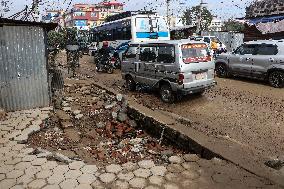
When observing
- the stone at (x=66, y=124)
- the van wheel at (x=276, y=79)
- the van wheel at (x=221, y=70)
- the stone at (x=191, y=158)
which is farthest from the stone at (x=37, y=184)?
the van wheel at (x=221, y=70)

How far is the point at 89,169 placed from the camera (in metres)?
4.86

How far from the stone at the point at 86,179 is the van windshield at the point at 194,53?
517 cm

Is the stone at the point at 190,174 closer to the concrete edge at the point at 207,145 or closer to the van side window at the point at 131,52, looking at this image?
the concrete edge at the point at 207,145

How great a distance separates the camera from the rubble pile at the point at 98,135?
19.4 ft

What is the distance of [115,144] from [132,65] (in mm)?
4857

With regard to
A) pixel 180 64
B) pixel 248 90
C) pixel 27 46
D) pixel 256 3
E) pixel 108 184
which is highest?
pixel 256 3

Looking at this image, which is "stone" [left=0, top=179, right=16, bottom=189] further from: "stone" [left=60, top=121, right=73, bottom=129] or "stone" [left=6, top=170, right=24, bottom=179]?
"stone" [left=60, top=121, right=73, bottom=129]

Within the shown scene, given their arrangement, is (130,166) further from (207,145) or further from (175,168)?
(207,145)

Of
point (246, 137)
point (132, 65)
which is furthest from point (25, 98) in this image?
point (246, 137)

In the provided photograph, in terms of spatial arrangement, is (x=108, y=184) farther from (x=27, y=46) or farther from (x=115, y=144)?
(x=27, y=46)

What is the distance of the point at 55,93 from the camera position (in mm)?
9586

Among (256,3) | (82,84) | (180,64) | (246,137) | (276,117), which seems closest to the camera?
(246,137)

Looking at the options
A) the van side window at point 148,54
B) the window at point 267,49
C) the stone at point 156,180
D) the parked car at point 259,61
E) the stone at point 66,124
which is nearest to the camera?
the stone at point 156,180

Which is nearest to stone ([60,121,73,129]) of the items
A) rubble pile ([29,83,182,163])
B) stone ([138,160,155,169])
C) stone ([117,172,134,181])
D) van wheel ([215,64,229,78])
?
rubble pile ([29,83,182,163])
